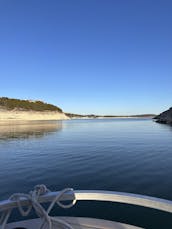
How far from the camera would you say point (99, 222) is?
4887 mm

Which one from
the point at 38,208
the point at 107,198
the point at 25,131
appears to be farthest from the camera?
the point at 25,131

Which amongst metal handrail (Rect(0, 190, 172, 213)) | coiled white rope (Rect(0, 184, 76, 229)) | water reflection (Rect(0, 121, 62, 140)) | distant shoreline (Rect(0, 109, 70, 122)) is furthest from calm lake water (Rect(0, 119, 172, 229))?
distant shoreline (Rect(0, 109, 70, 122))

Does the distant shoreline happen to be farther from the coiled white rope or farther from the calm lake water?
the coiled white rope

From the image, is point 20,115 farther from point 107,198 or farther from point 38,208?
point 38,208

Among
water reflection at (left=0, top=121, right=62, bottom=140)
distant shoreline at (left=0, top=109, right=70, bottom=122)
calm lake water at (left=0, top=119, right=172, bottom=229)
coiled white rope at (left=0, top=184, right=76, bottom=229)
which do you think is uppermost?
distant shoreline at (left=0, top=109, right=70, bottom=122)

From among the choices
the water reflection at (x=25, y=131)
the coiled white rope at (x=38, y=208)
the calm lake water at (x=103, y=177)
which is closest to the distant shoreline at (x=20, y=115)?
the water reflection at (x=25, y=131)

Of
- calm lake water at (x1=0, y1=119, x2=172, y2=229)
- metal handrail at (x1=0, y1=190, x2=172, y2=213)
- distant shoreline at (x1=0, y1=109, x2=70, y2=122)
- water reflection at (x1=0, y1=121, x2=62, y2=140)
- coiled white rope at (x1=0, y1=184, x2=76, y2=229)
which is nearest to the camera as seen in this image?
coiled white rope at (x1=0, y1=184, x2=76, y2=229)

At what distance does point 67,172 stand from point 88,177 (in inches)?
70.0

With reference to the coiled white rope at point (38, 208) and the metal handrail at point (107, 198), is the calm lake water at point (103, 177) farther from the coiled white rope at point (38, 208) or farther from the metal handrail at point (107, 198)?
the coiled white rope at point (38, 208)

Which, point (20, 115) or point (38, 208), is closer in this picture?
point (38, 208)

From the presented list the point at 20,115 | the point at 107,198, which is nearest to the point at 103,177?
the point at 107,198

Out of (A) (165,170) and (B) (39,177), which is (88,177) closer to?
(B) (39,177)

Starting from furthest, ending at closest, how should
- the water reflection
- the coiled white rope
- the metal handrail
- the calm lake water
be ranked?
the water reflection → the calm lake water → the metal handrail → the coiled white rope

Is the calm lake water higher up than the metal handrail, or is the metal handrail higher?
the metal handrail
